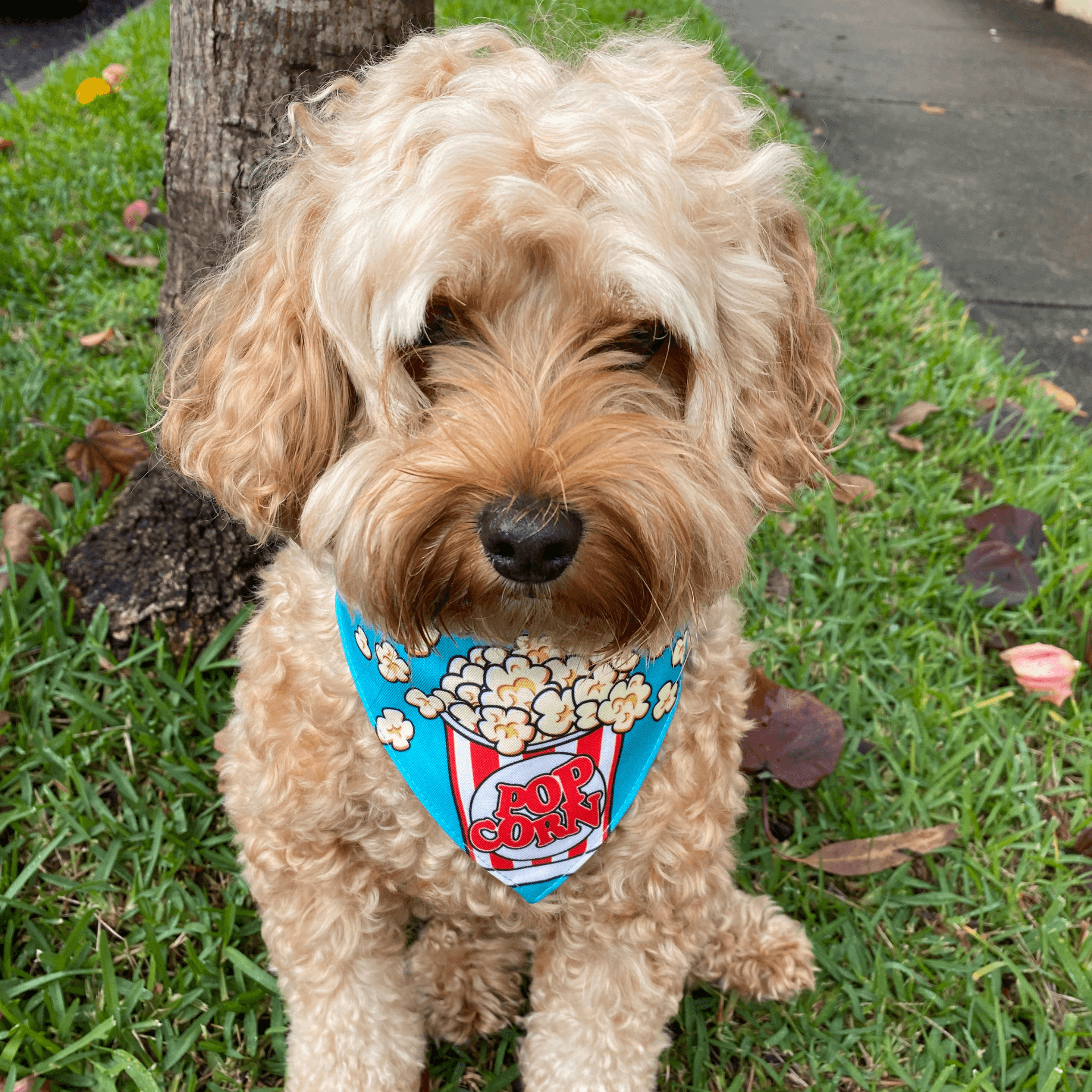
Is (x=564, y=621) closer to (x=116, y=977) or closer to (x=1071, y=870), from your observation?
(x=116, y=977)

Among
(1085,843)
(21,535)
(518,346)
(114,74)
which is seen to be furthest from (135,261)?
(1085,843)

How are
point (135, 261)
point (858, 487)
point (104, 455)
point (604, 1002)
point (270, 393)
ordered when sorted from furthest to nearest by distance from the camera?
point (135, 261) → point (858, 487) → point (104, 455) → point (604, 1002) → point (270, 393)

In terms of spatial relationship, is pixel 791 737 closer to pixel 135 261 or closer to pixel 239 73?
pixel 239 73

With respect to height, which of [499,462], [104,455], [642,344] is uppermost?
[642,344]

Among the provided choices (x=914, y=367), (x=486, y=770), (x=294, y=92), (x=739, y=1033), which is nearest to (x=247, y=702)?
(x=486, y=770)

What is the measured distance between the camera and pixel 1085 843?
8.24ft

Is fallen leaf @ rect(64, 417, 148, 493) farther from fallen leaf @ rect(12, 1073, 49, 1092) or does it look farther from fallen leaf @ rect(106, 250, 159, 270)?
fallen leaf @ rect(12, 1073, 49, 1092)

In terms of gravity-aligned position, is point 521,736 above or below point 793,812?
above

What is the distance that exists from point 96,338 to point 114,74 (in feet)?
9.74

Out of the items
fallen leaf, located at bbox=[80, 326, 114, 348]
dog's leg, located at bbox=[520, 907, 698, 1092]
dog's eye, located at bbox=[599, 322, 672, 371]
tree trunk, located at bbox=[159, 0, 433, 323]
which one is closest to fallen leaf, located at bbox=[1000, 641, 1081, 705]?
dog's leg, located at bbox=[520, 907, 698, 1092]

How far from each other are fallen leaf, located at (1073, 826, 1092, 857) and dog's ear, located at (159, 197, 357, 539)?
2198 mm

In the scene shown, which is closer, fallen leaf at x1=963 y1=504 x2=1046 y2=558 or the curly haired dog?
the curly haired dog

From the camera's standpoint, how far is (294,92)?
99.0 inches

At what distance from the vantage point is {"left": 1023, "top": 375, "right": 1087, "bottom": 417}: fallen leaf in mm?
4215
